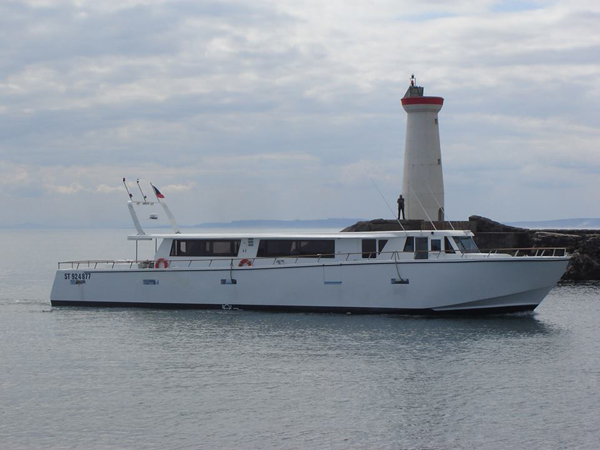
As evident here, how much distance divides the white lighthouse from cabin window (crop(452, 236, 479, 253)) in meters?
13.1

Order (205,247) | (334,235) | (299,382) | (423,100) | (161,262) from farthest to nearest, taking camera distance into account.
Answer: (423,100), (161,262), (205,247), (334,235), (299,382)

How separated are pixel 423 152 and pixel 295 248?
47.0 ft

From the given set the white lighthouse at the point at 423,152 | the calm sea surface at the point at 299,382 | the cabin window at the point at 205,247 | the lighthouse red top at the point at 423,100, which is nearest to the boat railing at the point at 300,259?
the cabin window at the point at 205,247

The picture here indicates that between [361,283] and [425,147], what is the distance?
15.2 m

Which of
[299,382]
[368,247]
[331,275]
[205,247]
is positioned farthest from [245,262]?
[299,382]

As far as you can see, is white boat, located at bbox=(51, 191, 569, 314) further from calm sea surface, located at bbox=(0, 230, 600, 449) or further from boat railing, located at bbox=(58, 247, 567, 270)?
calm sea surface, located at bbox=(0, 230, 600, 449)

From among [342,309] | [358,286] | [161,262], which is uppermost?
[161,262]

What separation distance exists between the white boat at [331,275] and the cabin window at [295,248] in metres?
0.03

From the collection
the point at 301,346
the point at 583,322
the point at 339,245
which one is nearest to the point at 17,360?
the point at 301,346

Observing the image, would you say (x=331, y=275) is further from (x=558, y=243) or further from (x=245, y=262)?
(x=558, y=243)

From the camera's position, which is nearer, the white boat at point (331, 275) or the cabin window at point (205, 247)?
the white boat at point (331, 275)

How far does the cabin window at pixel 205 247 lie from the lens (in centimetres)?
2827

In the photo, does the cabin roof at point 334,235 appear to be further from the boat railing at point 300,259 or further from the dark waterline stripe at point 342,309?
the dark waterline stripe at point 342,309

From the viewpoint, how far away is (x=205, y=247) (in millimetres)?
28625
